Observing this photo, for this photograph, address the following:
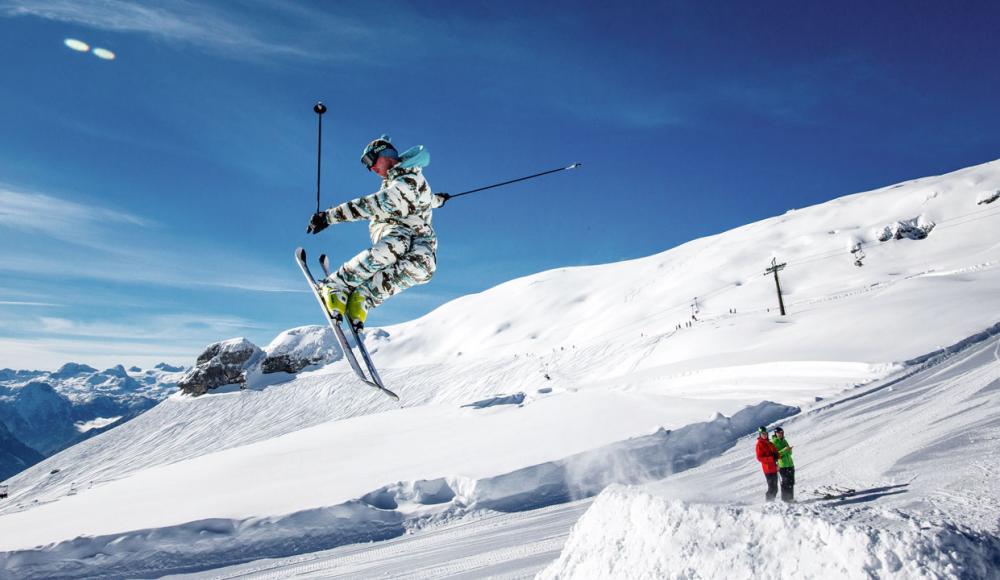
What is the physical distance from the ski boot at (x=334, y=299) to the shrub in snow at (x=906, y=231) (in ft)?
223

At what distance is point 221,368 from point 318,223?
7977 cm

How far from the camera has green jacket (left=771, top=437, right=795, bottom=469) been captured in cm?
690

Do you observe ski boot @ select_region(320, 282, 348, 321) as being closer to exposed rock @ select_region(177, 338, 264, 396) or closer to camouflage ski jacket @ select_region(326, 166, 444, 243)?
camouflage ski jacket @ select_region(326, 166, 444, 243)

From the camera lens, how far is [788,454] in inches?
276

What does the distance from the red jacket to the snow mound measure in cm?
393

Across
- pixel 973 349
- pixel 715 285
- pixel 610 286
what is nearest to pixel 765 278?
pixel 715 285

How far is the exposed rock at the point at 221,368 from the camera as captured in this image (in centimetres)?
7338

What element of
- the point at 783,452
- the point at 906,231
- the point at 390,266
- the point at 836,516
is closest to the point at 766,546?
the point at 836,516

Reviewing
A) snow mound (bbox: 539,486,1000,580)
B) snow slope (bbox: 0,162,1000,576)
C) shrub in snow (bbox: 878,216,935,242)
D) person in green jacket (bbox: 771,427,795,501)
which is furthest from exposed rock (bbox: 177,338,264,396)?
shrub in snow (bbox: 878,216,935,242)

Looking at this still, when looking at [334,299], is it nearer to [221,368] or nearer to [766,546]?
[766,546]

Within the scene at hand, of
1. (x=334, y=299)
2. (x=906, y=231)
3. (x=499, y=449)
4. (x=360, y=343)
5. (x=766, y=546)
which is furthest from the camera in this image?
(x=906, y=231)

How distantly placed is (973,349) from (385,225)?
14791 millimetres

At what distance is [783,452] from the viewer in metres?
7.00

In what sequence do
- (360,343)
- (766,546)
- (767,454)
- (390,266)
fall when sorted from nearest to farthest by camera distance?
(766,546)
(390,266)
(360,343)
(767,454)
